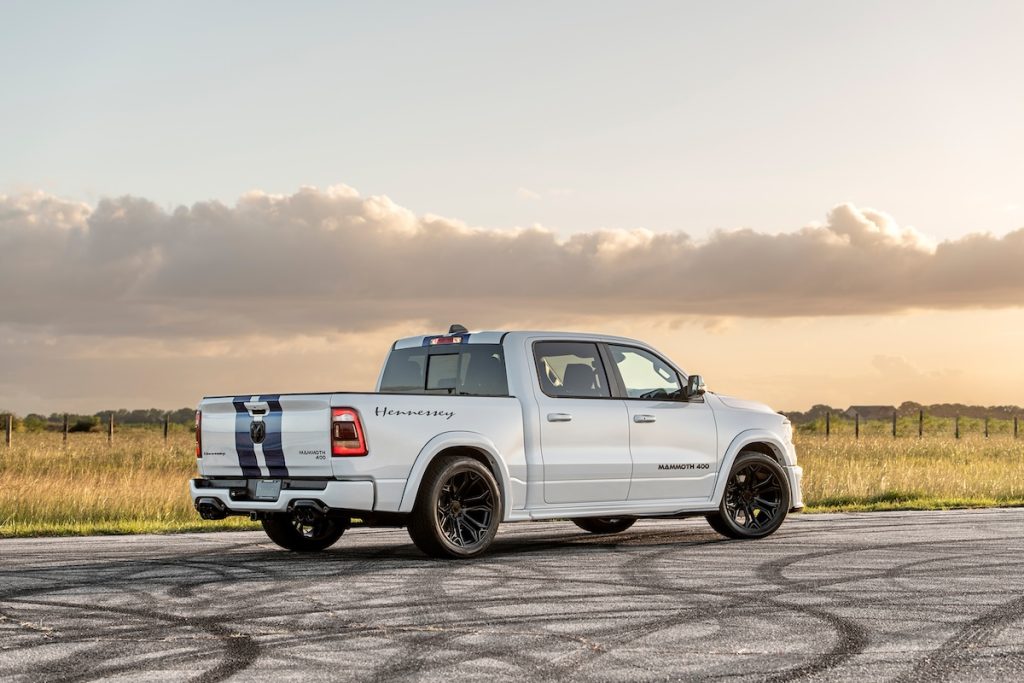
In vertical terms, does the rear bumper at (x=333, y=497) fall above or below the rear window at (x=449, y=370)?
below

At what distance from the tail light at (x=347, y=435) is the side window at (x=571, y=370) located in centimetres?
207

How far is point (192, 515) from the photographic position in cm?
1784

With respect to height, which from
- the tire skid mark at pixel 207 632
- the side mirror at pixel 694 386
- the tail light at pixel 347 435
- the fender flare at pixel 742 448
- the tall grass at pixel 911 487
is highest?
the side mirror at pixel 694 386

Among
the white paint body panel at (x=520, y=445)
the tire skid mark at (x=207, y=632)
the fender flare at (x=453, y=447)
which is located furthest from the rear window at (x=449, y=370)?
the tire skid mark at (x=207, y=632)

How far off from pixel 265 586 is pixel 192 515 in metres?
8.13

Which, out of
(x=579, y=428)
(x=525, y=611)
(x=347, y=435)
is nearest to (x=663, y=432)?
(x=579, y=428)

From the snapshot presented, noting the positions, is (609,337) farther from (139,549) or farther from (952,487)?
(952,487)

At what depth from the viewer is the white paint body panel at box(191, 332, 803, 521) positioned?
11445 mm

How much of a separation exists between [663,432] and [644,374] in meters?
0.62

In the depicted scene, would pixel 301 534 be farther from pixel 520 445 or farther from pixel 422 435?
pixel 520 445

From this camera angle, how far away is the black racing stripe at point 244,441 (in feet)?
39.2

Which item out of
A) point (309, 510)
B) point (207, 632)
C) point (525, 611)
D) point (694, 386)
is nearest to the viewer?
point (207, 632)

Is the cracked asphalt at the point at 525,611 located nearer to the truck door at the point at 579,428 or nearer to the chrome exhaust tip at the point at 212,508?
the chrome exhaust tip at the point at 212,508

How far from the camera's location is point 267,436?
464 inches
